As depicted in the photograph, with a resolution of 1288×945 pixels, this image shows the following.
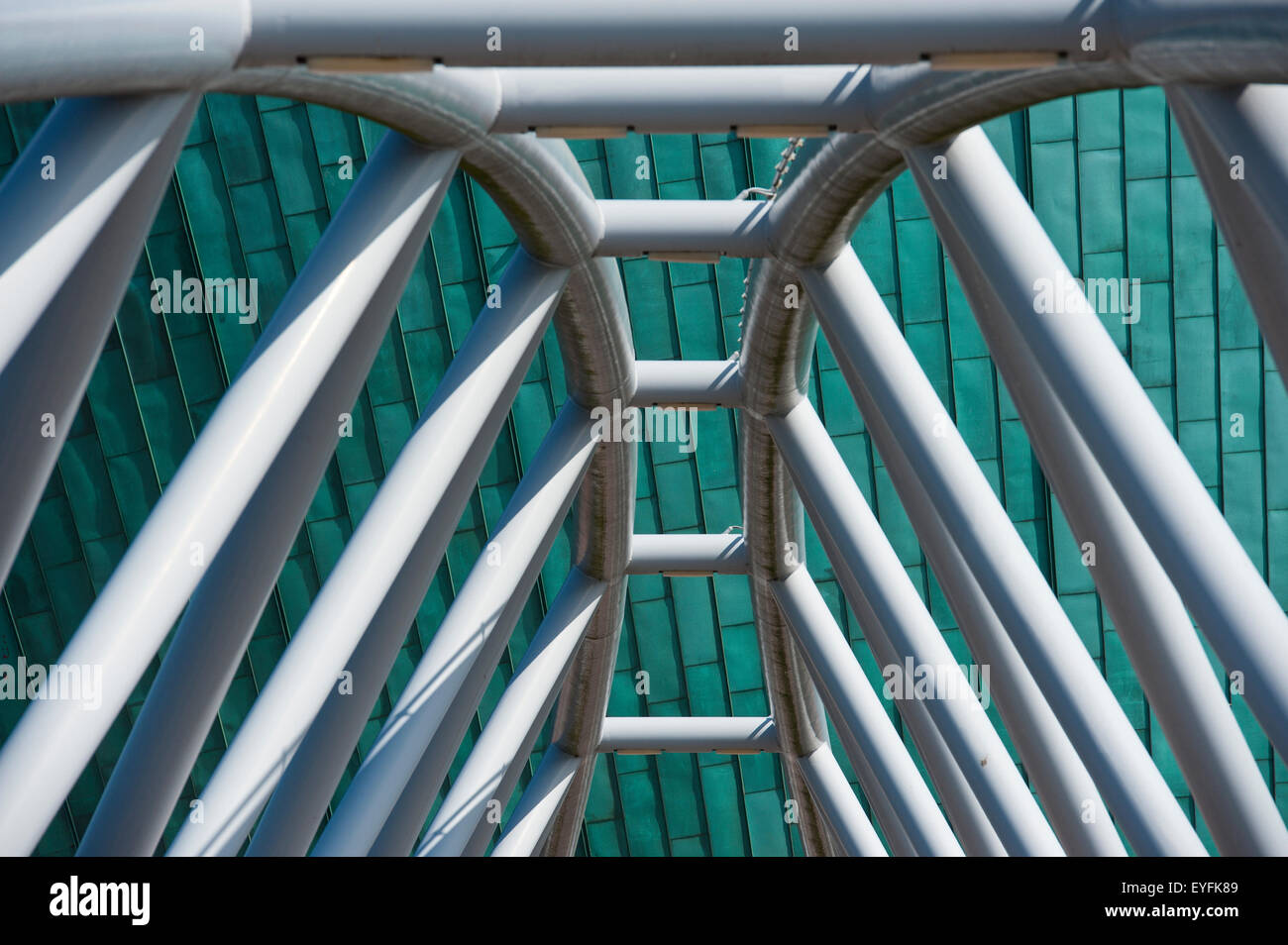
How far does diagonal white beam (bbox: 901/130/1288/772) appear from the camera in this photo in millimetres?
9680

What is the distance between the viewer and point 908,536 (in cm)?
2997

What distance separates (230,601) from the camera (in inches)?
459

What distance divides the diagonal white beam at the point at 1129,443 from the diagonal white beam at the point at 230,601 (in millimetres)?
4311

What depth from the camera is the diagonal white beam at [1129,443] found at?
9680 millimetres

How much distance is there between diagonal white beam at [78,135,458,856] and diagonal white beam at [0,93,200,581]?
224cm

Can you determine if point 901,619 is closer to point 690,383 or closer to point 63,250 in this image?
point 690,383

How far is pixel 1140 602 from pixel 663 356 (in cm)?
1718

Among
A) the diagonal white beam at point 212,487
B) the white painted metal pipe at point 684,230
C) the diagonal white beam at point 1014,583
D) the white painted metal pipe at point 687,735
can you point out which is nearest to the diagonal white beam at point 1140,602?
the diagonal white beam at point 1014,583

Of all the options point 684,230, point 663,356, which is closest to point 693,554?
point 663,356

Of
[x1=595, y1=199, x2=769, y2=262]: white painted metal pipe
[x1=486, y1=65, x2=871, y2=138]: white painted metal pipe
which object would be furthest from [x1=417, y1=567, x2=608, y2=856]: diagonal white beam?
[x1=486, y1=65, x2=871, y2=138]: white painted metal pipe

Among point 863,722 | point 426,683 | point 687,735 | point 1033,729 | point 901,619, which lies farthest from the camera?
point 687,735

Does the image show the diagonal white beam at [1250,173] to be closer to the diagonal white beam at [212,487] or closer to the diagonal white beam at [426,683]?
the diagonal white beam at [212,487]

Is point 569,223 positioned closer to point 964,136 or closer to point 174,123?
point 964,136

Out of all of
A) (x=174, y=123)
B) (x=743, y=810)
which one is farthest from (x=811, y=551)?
(x=174, y=123)
